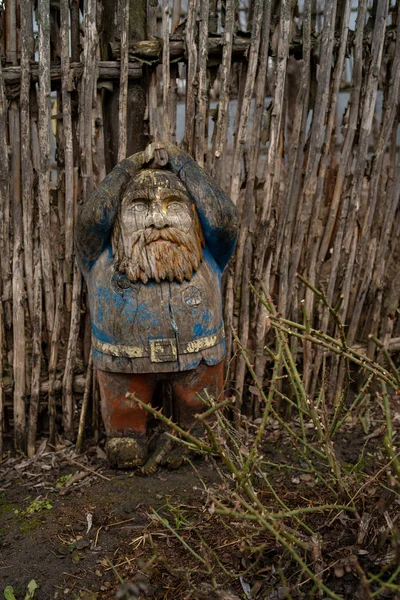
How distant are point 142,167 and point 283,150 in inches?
38.1

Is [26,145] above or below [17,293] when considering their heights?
above

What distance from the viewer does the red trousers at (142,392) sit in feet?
9.00

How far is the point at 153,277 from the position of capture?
2.60m

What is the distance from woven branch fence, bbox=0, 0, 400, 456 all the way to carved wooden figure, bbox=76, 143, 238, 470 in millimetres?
363

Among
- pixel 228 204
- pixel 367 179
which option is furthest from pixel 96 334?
pixel 367 179

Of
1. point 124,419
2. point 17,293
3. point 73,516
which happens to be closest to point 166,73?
point 17,293

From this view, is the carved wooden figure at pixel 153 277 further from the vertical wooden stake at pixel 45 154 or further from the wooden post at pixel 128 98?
the wooden post at pixel 128 98

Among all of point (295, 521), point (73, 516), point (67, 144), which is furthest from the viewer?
point (67, 144)

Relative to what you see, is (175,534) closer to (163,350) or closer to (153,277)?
(163,350)

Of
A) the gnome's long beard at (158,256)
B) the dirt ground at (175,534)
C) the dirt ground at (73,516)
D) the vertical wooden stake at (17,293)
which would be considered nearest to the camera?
the dirt ground at (175,534)

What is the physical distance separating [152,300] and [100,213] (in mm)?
487

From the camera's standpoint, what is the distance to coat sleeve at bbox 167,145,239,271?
2.69 m

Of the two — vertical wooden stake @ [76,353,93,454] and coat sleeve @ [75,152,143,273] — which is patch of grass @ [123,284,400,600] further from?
coat sleeve @ [75,152,143,273]

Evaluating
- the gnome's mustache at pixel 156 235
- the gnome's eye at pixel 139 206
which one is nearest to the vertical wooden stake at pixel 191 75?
the gnome's eye at pixel 139 206
